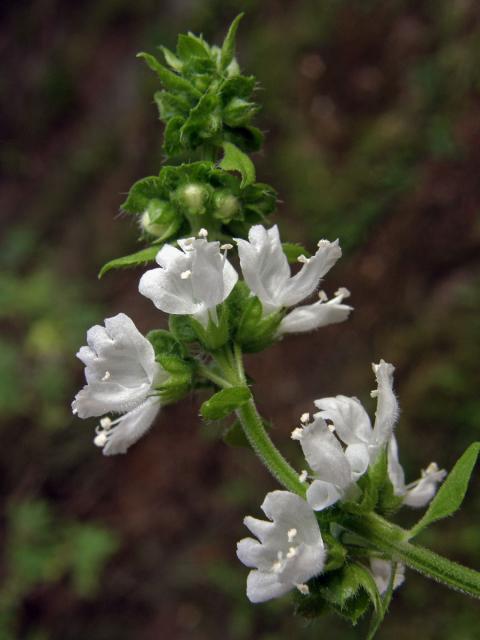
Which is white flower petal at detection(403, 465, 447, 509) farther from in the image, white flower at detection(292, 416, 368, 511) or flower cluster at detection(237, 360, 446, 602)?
white flower at detection(292, 416, 368, 511)

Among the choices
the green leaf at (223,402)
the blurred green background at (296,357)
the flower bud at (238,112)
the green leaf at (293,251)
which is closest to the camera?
the green leaf at (223,402)

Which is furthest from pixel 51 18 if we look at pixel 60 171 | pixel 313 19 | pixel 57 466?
pixel 57 466

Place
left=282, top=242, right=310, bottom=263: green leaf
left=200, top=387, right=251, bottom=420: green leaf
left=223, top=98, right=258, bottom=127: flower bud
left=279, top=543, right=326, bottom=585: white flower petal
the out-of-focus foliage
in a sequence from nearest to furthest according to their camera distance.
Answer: left=279, top=543, right=326, bottom=585: white flower petal → left=200, top=387, right=251, bottom=420: green leaf → left=223, top=98, right=258, bottom=127: flower bud → left=282, top=242, right=310, bottom=263: green leaf → the out-of-focus foliage

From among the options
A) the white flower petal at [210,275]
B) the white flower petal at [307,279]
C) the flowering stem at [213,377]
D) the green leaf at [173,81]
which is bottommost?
the flowering stem at [213,377]

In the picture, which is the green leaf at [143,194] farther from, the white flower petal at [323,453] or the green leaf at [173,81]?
the white flower petal at [323,453]

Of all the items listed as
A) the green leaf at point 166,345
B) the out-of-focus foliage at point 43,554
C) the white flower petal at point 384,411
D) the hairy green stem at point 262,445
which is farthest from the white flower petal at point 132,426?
the out-of-focus foliage at point 43,554

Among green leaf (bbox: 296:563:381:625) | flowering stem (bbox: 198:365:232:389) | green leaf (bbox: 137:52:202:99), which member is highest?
green leaf (bbox: 137:52:202:99)

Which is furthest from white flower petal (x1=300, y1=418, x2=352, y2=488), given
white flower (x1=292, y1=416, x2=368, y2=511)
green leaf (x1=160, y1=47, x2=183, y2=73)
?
green leaf (x1=160, y1=47, x2=183, y2=73)
